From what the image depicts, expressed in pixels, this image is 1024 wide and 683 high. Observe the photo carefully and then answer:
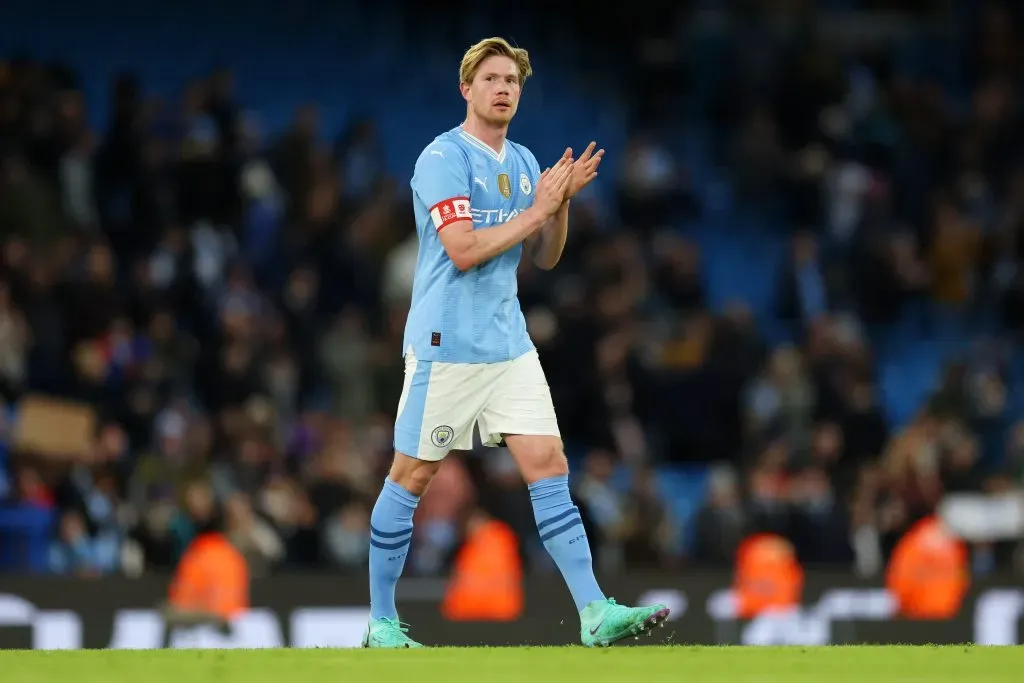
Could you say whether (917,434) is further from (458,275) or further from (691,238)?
(458,275)

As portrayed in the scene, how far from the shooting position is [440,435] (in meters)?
6.93

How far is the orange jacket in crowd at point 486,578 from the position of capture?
12.9m

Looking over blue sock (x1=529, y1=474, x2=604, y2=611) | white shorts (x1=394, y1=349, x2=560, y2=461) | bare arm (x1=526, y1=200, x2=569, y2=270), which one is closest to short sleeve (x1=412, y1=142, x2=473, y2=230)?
bare arm (x1=526, y1=200, x2=569, y2=270)

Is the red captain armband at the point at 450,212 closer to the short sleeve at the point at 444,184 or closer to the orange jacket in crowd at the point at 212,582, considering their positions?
the short sleeve at the point at 444,184

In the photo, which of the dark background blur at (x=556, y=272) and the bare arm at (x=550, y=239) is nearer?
the bare arm at (x=550, y=239)

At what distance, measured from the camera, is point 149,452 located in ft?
45.8

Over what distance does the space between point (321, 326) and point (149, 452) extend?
77.6 inches

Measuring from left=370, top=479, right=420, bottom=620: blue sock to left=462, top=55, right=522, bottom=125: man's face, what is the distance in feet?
4.88

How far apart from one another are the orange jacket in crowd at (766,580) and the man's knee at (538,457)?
6.25 metres

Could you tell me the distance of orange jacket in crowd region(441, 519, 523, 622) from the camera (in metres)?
12.9

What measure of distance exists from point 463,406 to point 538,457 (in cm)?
35

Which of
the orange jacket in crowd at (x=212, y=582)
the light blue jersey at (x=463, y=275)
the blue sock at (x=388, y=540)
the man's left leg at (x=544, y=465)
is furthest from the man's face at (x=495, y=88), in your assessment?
the orange jacket in crowd at (x=212, y=582)

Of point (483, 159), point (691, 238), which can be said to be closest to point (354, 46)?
point (691, 238)

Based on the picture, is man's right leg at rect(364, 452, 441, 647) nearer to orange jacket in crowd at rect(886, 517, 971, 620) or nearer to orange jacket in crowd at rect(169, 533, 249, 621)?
orange jacket in crowd at rect(169, 533, 249, 621)
